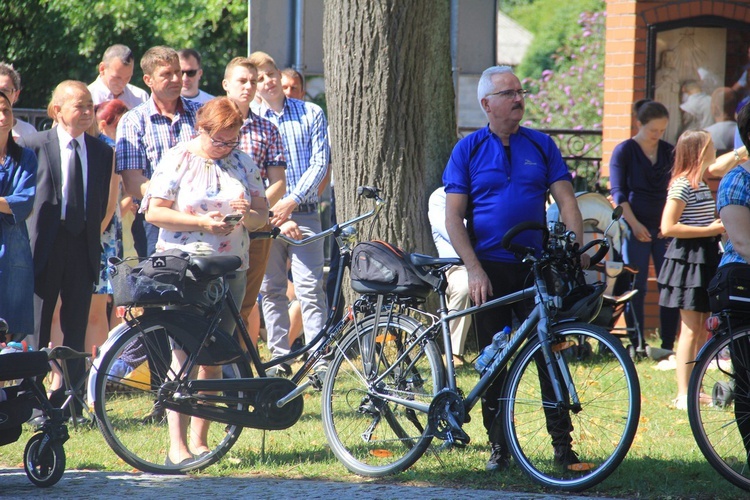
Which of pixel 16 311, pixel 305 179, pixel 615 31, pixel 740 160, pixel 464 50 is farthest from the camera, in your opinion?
pixel 615 31

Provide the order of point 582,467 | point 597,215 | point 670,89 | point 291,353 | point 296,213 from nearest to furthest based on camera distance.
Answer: point 582,467 → point 291,353 → point 296,213 → point 597,215 → point 670,89

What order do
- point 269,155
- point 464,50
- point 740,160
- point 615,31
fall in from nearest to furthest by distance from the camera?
1. point 269,155
2. point 740,160
3. point 464,50
4. point 615,31

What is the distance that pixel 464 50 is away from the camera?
32.3 ft

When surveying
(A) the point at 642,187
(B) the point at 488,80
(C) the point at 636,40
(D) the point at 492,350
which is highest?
(C) the point at 636,40

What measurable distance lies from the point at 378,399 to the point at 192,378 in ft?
3.16

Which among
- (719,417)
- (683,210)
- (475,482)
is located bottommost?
(475,482)

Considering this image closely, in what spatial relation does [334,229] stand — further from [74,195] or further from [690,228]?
[690,228]

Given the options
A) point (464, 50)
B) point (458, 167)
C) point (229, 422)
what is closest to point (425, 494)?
point (229, 422)

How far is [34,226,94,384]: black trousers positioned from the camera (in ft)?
22.6

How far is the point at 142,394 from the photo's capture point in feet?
18.4

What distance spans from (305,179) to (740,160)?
3565 mm

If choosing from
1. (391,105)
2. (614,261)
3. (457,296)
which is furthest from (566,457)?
(614,261)

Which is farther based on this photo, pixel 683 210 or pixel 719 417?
pixel 683 210

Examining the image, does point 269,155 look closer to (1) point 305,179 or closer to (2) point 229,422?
(1) point 305,179
